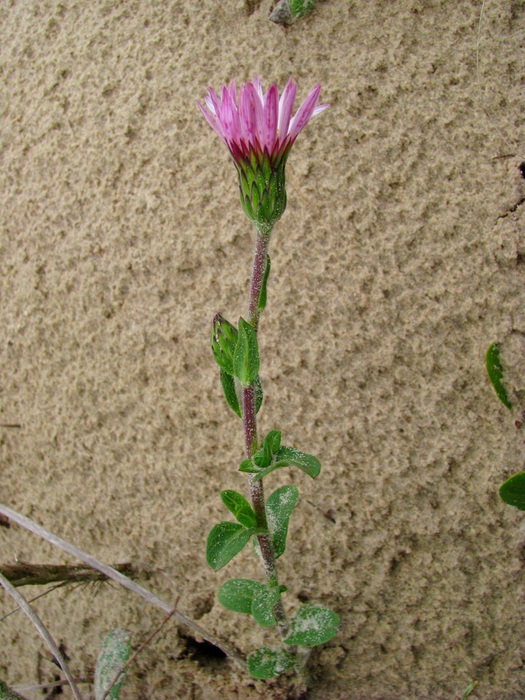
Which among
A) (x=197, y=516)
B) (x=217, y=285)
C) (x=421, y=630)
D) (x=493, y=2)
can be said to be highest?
(x=493, y=2)

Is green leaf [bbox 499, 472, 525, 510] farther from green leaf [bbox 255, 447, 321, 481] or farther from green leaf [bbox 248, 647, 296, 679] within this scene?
green leaf [bbox 248, 647, 296, 679]

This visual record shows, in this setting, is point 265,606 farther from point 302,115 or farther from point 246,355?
point 302,115

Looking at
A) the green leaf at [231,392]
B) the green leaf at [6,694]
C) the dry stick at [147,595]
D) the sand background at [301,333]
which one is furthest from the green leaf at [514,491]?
the green leaf at [6,694]

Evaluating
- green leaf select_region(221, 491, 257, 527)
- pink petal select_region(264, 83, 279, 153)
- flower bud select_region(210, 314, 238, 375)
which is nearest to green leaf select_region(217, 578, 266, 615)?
green leaf select_region(221, 491, 257, 527)

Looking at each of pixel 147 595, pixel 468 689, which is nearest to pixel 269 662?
pixel 147 595

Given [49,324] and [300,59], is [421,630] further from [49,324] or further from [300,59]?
[300,59]

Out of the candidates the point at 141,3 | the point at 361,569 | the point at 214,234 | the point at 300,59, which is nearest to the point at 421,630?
the point at 361,569
